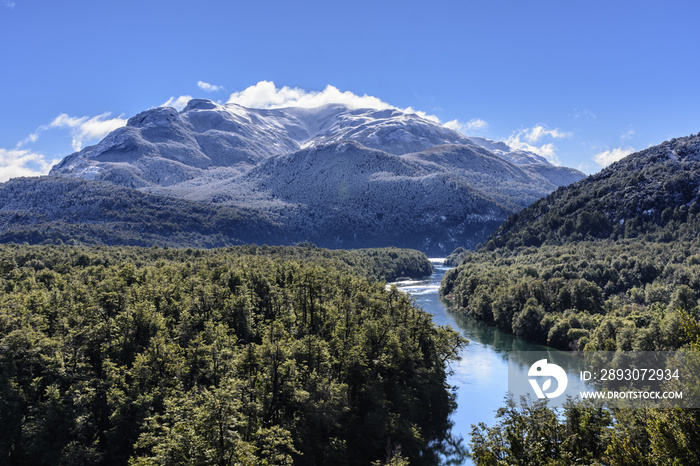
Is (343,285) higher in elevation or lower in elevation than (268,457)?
higher

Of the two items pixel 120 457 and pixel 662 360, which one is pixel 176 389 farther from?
pixel 662 360

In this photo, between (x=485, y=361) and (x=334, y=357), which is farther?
(x=485, y=361)

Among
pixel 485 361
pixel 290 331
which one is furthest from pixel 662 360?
pixel 290 331

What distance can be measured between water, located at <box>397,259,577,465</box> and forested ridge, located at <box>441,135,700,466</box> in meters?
3.50

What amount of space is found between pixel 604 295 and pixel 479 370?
4799 centimetres

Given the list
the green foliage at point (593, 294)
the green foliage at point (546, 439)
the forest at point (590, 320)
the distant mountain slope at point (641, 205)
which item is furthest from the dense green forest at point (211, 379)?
the distant mountain slope at point (641, 205)

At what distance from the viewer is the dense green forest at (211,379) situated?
42438 mm

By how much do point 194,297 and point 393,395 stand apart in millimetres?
31870

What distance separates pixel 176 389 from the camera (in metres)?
50.0

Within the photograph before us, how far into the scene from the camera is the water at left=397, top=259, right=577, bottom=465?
65.9 metres

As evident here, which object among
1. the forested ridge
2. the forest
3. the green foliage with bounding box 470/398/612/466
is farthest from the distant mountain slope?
→ the green foliage with bounding box 470/398/612/466

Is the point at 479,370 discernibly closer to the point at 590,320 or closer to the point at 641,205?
the point at 590,320

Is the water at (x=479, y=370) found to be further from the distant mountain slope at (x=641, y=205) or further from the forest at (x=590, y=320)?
the distant mountain slope at (x=641, y=205)

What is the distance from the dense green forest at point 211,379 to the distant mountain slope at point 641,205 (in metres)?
113
